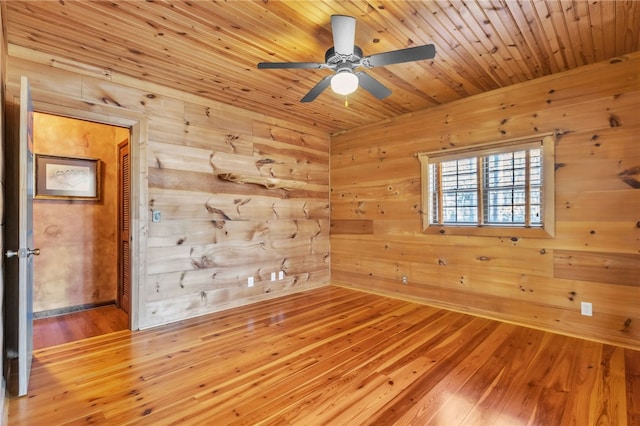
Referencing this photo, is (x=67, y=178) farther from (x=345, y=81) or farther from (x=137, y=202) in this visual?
(x=345, y=81)

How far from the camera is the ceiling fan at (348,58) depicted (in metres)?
2.04

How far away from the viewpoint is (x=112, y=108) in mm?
3137

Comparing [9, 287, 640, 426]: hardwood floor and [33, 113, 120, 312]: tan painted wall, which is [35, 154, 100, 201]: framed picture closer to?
[33, 113, 120, 312]: tan painted wall

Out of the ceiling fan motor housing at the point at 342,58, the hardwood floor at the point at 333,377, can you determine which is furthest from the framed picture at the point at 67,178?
the ceiling fan motor housing at the point at 342,58

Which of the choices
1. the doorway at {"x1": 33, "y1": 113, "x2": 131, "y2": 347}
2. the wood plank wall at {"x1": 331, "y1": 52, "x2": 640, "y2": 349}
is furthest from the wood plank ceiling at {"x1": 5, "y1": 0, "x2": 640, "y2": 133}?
the doorway at {"x1": 33, "y1": 113, "x2": 131, "y2": 347}

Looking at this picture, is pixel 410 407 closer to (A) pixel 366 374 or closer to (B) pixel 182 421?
(A) pixel 366 374

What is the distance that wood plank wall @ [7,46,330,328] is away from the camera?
3.09 metres

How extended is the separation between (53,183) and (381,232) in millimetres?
4371

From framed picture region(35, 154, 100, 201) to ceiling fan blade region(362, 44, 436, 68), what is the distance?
3.91m

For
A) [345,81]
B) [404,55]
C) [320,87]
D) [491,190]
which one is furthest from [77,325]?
[491,190]

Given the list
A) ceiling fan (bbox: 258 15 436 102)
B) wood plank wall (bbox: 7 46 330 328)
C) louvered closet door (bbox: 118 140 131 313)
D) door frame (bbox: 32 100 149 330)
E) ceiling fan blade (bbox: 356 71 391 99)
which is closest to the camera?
ceiling fan (bbox: 258 15 436 102)

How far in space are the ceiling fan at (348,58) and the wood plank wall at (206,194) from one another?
1.67 meters

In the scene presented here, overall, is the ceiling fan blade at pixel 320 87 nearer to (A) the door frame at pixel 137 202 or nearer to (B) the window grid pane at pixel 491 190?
(A) the door frame at pixel 137 202

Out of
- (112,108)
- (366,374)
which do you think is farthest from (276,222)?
(366,374)
